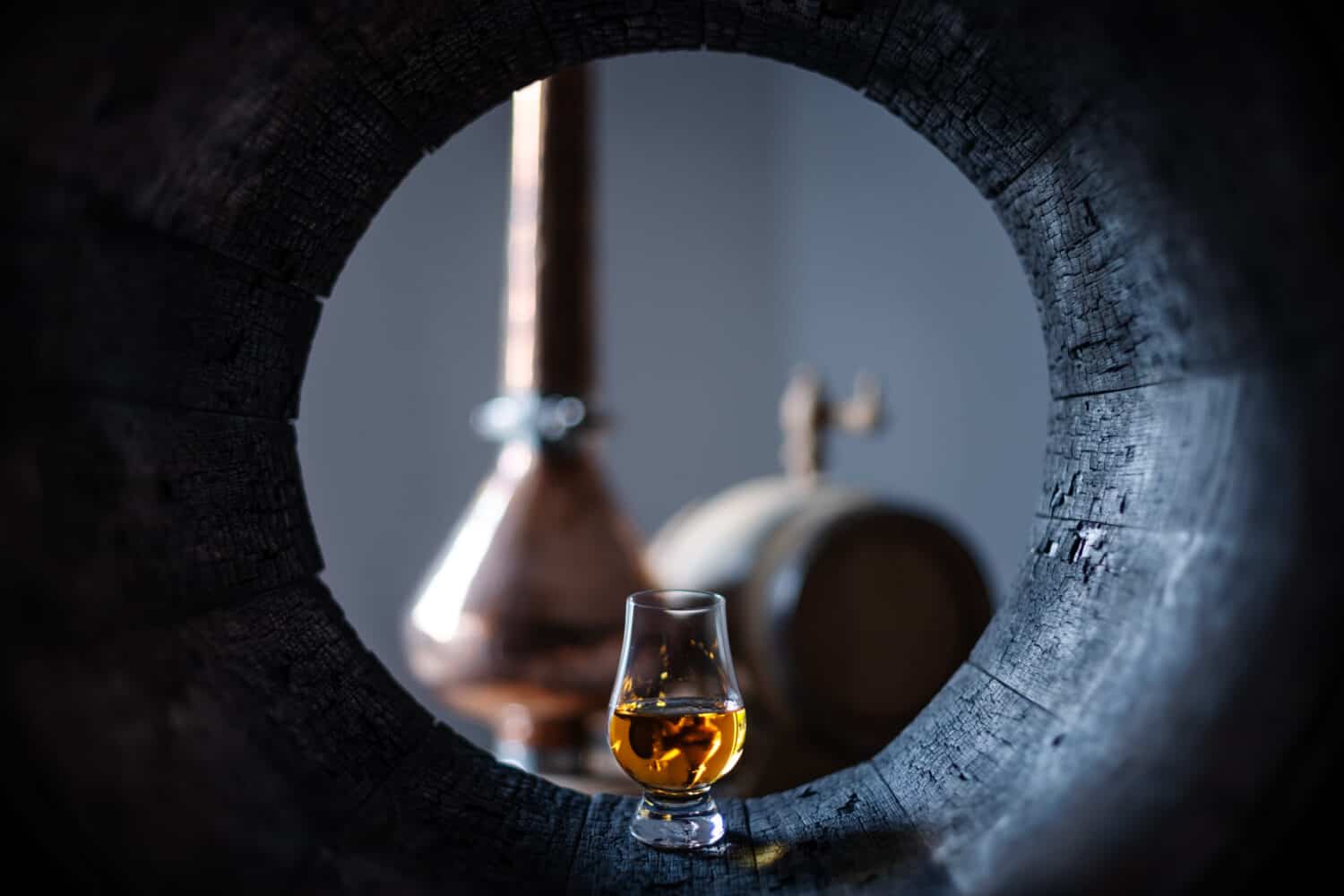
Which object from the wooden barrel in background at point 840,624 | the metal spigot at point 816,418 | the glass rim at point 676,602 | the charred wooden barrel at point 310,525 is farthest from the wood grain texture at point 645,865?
the metal spigot at point 816,418

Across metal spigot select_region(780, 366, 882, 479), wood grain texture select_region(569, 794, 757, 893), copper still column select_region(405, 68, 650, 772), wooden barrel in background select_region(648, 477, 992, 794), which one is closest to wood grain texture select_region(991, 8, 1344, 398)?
wood grain texture select_region(569, 794, 757, 893)

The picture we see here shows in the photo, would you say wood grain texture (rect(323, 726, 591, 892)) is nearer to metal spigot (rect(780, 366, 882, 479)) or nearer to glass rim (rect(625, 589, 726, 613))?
glass rim (rect(625, 589, 726, 613))

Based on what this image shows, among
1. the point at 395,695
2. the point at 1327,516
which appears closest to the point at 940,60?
the point at 1327,516

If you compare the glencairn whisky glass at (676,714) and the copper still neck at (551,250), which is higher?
the copper still neck at (551,250)

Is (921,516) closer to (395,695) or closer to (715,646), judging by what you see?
A: (715,646)

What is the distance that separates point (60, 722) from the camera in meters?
0.69

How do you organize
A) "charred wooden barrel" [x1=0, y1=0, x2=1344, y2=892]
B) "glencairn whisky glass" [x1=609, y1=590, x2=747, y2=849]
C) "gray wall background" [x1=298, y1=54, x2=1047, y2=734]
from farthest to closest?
1. "gray wall background" [x1=298, y1=54, x2=1047, y2=734]
2. "glencairn whisky glass" [x1=609, y1=590, x2=747, y2=849]
3. "charred wooden barrel" [x1=0, y1=0, x2=1344, y2=892]

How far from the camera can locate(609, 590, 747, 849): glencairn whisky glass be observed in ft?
3.43

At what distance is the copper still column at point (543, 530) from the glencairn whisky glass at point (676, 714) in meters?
1.01

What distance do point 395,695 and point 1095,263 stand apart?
685mm

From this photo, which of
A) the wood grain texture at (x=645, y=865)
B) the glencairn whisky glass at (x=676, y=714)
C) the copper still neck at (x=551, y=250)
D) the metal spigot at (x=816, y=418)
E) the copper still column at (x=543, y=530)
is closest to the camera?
the wood grain texture at (x=645, y=865)

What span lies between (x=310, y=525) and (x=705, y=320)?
398 cm

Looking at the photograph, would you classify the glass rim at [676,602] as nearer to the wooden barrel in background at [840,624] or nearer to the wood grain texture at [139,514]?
the wood grain texture at [139,514]

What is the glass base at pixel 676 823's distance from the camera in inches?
39.8
